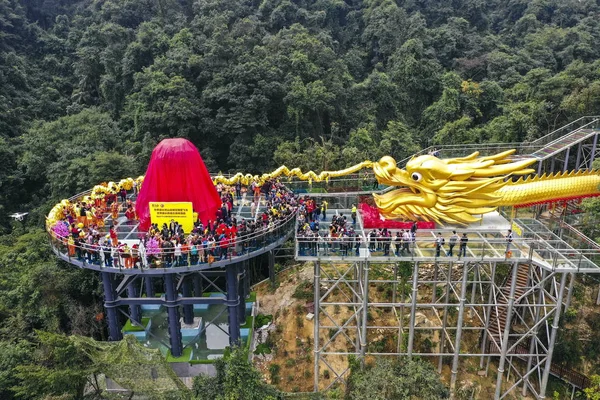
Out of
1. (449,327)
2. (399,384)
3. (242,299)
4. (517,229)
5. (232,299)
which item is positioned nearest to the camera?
(399,384)

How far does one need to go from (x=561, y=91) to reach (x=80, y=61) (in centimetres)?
4416

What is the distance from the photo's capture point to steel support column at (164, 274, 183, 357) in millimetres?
19156

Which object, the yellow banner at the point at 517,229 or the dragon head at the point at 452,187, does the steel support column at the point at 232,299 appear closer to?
the dragon head at the point at 452,187

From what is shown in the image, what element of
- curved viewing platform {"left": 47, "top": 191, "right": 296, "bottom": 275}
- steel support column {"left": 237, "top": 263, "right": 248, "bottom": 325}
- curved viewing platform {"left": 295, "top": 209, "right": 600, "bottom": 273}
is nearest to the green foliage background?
curved viewing platform {"left": 47, "top": 191, "right": 296, "bottom": 275}

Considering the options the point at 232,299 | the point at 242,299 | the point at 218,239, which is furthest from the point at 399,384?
the point at 242,299

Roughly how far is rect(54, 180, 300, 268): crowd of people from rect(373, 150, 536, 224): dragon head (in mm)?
5300

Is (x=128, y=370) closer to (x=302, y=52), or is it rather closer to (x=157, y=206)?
(x=157, y=206)

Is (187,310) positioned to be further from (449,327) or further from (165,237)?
(449,327)

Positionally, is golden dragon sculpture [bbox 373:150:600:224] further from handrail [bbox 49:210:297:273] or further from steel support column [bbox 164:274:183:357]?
steel support column [bbox 164:274:183:357]

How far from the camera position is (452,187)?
1972 cm

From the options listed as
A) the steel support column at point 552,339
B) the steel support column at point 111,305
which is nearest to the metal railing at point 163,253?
the steel support column at point 111,305

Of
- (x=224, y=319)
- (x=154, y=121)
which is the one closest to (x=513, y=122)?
(x=224, y=319)

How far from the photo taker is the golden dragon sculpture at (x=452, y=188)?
64.6 ft

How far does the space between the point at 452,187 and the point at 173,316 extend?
41.5ft
